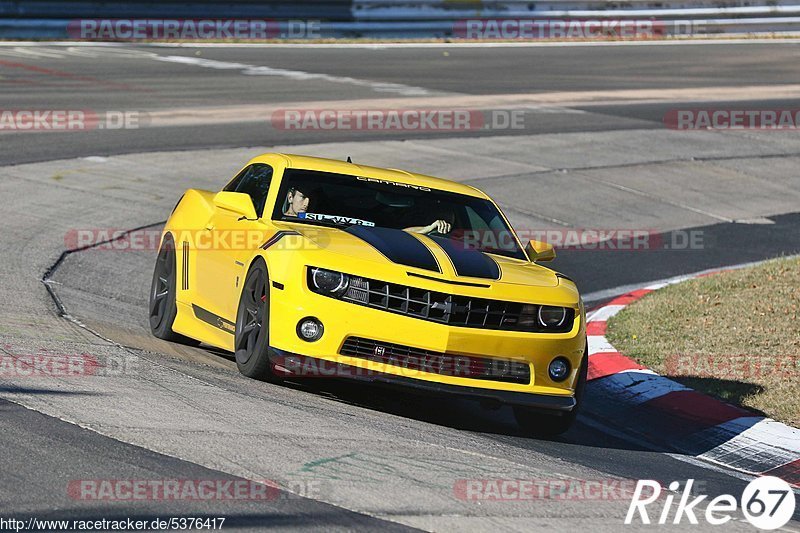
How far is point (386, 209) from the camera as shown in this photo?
8391 mm

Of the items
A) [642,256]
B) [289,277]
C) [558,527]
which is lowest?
[642,256]

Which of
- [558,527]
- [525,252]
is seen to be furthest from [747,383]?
[558,527]

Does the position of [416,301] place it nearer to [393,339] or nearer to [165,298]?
[393,339]

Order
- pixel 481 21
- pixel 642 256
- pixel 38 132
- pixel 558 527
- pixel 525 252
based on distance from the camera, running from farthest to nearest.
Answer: pixel 481 21 → pixel 38 132 → pixel 642 256 → pixel 525 252 → pixel 558 527

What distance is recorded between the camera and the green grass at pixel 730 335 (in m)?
8.70

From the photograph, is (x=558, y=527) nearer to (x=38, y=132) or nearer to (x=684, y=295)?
(x=684, y=295)

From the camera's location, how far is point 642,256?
46.8ft

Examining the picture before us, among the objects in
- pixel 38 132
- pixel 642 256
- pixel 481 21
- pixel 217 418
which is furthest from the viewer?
pixel 481 21

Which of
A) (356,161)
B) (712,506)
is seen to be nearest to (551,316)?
(712,506)

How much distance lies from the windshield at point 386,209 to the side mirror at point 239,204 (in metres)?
0.15

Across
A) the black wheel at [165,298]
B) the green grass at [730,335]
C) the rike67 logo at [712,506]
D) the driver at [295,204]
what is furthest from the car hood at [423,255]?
the green grass at [730,335]

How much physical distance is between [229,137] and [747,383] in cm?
1107

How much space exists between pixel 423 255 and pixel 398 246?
0.59ft

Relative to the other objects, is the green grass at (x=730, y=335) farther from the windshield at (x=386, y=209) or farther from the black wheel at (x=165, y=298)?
the black wheel at (x=165, y=298)
